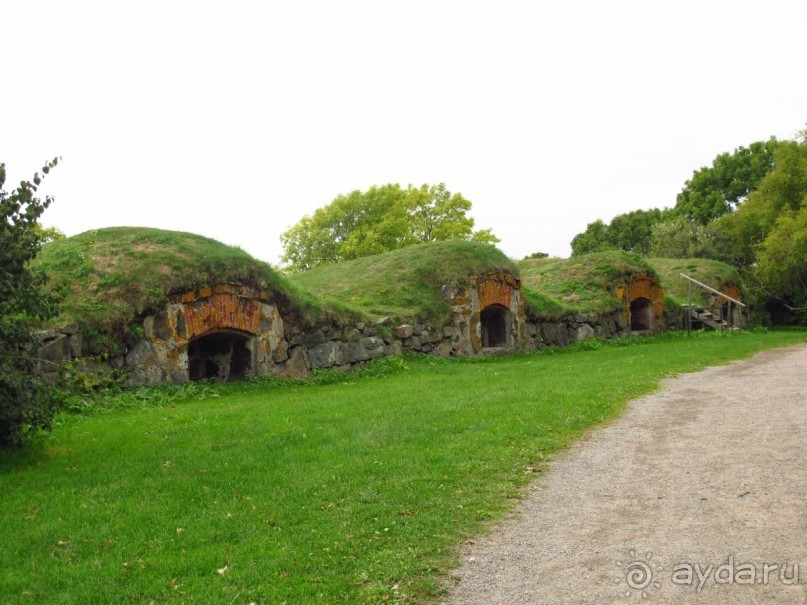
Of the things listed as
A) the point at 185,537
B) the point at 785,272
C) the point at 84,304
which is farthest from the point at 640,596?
the point at 785,272

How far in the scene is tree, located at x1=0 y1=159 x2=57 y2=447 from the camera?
6.61 m

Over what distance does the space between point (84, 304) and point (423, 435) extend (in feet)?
21.4

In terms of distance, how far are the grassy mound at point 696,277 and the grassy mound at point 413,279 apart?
12.5 meters

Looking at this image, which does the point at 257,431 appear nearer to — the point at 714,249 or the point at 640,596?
the point at 640,596

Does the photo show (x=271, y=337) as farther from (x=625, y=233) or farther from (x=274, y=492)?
(x=625, y=233)

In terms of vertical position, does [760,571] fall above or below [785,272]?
below

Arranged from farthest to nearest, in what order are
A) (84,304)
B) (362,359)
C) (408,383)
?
(362,359), (408,383), (84,304)

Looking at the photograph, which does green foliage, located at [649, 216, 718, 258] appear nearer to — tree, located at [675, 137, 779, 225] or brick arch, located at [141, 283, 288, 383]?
tree, located at [675, 137, 779, 225]

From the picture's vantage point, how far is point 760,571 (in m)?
4.00

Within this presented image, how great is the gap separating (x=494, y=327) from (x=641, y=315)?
861cm

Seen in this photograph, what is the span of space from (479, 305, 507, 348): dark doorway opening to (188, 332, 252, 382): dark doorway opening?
7.55 m

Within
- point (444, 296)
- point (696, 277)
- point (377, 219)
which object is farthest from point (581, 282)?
point (377, 219)

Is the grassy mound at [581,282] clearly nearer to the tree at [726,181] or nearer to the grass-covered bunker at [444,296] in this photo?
the grass-covered bunker at [444,296]

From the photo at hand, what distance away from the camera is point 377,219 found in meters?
47.5
